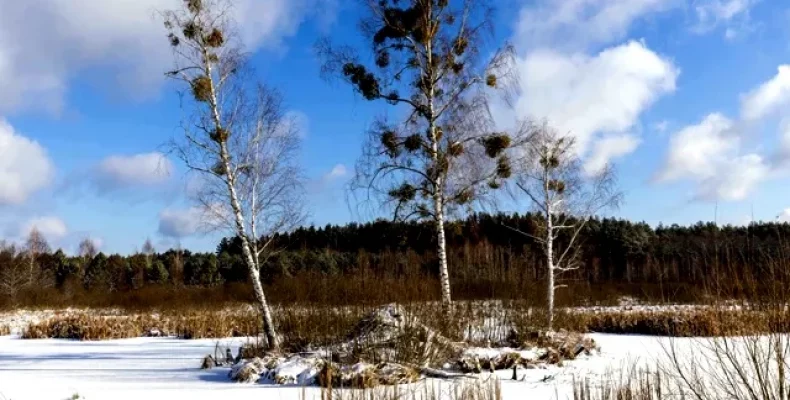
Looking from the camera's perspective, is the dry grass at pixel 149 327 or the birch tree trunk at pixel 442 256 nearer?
the birch tree trunk at pixel 442 256

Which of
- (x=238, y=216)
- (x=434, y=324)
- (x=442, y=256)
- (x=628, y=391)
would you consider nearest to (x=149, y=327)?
(x=238, y=216)

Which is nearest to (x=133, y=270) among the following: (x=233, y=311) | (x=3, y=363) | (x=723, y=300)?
(x=233, y=311)

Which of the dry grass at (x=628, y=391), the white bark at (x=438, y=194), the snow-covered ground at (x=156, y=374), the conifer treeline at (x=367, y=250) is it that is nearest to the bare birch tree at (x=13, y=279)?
the conifer treeline at (x=367, y=250)

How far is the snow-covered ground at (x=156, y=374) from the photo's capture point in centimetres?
920

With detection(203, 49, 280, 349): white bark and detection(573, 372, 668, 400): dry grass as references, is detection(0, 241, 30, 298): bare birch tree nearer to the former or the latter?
detection(203, 49, 280, 349): white bark

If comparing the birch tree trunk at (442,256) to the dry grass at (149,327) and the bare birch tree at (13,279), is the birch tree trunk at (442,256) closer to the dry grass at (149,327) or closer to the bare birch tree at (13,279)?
the dry grass at (149,327)

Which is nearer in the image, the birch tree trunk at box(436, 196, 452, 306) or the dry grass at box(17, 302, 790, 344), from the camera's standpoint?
the dry grass at box(17, 302, 790, 344)

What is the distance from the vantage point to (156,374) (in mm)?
11445

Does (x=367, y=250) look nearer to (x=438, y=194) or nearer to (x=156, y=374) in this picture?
(x=438, y=194)

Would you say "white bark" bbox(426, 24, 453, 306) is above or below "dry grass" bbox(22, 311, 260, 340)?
above

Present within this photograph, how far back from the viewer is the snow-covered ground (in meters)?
9.20

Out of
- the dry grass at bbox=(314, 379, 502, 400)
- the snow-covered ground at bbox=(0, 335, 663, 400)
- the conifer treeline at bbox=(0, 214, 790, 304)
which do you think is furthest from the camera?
the conifer treeline at bbox=(0, 214, 790, 304)

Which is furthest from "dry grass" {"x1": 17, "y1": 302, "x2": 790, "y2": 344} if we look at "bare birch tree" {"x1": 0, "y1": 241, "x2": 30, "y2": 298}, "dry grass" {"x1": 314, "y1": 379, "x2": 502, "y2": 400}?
"bare birch tree" {"x1": 0, "y1": 241, "x2": 30, "y2": 298}

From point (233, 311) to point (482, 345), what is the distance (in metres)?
13.1
